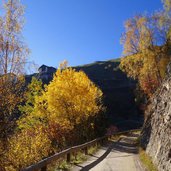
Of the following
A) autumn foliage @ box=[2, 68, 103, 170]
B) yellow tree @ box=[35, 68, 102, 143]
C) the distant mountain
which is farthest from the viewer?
the distant mountain

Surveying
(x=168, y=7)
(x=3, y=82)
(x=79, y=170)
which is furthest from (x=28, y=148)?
(x=168, y=7)

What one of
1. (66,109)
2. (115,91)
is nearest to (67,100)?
(66,109)

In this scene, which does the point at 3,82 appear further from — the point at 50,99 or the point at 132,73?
the point at 132,73

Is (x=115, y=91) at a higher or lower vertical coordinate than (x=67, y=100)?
higher

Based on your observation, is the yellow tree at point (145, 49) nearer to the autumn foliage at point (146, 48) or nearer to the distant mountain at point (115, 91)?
the autumn foliage at point (146, 48)

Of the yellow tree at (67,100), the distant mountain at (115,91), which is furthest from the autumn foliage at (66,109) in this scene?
the distant mountain at (115,91)

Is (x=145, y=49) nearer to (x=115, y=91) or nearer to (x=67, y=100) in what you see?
(x=67, y=100)

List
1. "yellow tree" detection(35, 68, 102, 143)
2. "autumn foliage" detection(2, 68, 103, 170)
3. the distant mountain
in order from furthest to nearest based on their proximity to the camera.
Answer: the distant mountain
"yellow tree" detection(35, 68, 102, 143)
"autumn foliage" detection(2, 68, 103, 170)

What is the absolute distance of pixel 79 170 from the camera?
1511 centimetres

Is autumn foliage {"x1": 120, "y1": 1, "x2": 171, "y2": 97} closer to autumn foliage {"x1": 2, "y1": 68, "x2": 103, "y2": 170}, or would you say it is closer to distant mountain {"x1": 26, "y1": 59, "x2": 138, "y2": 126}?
autumn foliage {"x1": 2, "y1": 68, "x2": 103, "y2": 170}

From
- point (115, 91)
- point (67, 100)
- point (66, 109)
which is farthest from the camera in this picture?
point (115, 91)

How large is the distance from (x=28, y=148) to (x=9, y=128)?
3.49 metres

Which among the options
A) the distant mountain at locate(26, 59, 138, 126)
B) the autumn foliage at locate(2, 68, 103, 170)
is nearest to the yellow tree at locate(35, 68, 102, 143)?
the autumn foliage at locate(2, 68, 103, 170)

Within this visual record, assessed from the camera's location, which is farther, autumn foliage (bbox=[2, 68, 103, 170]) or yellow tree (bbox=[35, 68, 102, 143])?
yellow tree (bbox=[35, 68, 102, 143])
